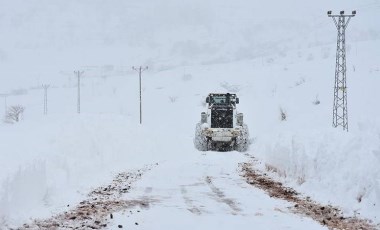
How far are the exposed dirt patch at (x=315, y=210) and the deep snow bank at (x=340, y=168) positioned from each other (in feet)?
0.92

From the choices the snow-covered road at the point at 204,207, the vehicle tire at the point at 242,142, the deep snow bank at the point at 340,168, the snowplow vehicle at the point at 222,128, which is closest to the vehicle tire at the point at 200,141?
the snowplow vehicle at the point at 222,128

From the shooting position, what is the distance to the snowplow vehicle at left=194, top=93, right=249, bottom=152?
36.2 m

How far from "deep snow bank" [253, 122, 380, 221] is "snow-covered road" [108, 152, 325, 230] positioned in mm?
1299

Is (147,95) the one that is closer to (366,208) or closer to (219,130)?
(219,130)

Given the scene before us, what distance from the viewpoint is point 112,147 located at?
77.2ft

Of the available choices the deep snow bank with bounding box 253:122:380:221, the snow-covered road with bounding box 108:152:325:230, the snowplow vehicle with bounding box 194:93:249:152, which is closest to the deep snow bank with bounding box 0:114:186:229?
the snow-covered road with bounding box 108:152:325:230

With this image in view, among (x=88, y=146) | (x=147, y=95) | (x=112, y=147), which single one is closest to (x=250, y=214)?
(x=88, y=146)

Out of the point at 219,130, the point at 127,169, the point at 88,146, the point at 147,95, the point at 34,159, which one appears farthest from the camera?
the point at 147,95

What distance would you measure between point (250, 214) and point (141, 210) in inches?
93.1

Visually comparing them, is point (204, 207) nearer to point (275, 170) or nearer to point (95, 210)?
point (95, 210)

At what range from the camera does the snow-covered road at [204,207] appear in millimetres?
9500

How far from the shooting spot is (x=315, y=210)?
1112 centimetres

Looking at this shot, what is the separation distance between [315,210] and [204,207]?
2445 millimetres

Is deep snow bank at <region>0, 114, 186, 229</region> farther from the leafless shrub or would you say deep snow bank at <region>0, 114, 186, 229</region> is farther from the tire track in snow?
the leafless shrub
